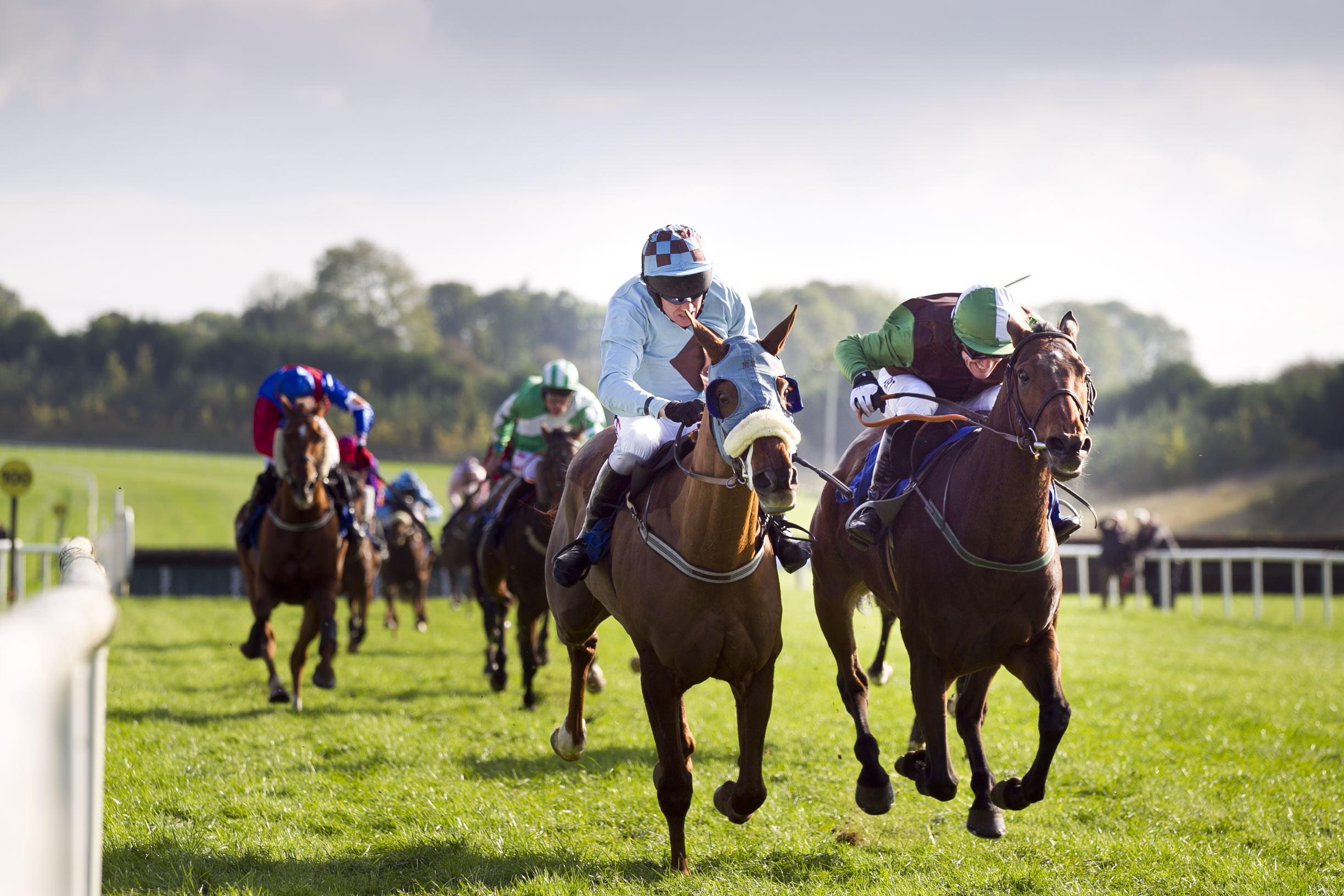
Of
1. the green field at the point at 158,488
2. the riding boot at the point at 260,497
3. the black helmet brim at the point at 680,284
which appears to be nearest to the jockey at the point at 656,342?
the black helmet brim at the point at 680,284

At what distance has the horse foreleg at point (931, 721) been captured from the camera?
490 centimetres

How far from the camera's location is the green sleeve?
6.11 m

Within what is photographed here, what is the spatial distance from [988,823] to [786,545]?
55.4 inches

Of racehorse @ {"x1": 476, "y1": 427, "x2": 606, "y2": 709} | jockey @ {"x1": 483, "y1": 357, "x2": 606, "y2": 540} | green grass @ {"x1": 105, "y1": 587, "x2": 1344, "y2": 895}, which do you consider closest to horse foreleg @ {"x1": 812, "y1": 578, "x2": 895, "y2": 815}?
green grass @ {"x1": 105, "y1": 587, "x2": 1344, "y2": 895}

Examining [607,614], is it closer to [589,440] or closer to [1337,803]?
[589,440]

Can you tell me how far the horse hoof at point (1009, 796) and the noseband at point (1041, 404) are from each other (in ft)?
4.48

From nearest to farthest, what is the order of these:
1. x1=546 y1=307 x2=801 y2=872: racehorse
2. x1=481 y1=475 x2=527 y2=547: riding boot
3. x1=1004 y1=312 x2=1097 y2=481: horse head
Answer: x1=546 y1=307 x2=801 y2=872: racehorse, x1=1004 y1=312 x2=1097 y2=481: horse head, x1=481 y1=475 x2=527 y2=547: riding boot

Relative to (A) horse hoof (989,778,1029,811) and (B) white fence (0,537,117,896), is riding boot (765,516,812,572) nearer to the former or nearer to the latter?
(A) horse hoof (989,778,1029,811)

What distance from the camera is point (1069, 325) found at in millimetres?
4953

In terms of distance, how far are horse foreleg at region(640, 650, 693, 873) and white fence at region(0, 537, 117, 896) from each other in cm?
261

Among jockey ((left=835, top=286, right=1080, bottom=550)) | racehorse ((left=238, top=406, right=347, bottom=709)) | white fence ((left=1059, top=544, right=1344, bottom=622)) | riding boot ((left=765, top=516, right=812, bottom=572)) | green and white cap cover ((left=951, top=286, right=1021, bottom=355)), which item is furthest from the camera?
white fence ((left=1059, top=544, right=1344, bottom=622))

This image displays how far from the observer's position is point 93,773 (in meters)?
2.20

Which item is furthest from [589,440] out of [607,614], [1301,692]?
[1301,692]

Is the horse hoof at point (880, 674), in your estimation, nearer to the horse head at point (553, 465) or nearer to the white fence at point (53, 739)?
the horse head at point (553, 465)
